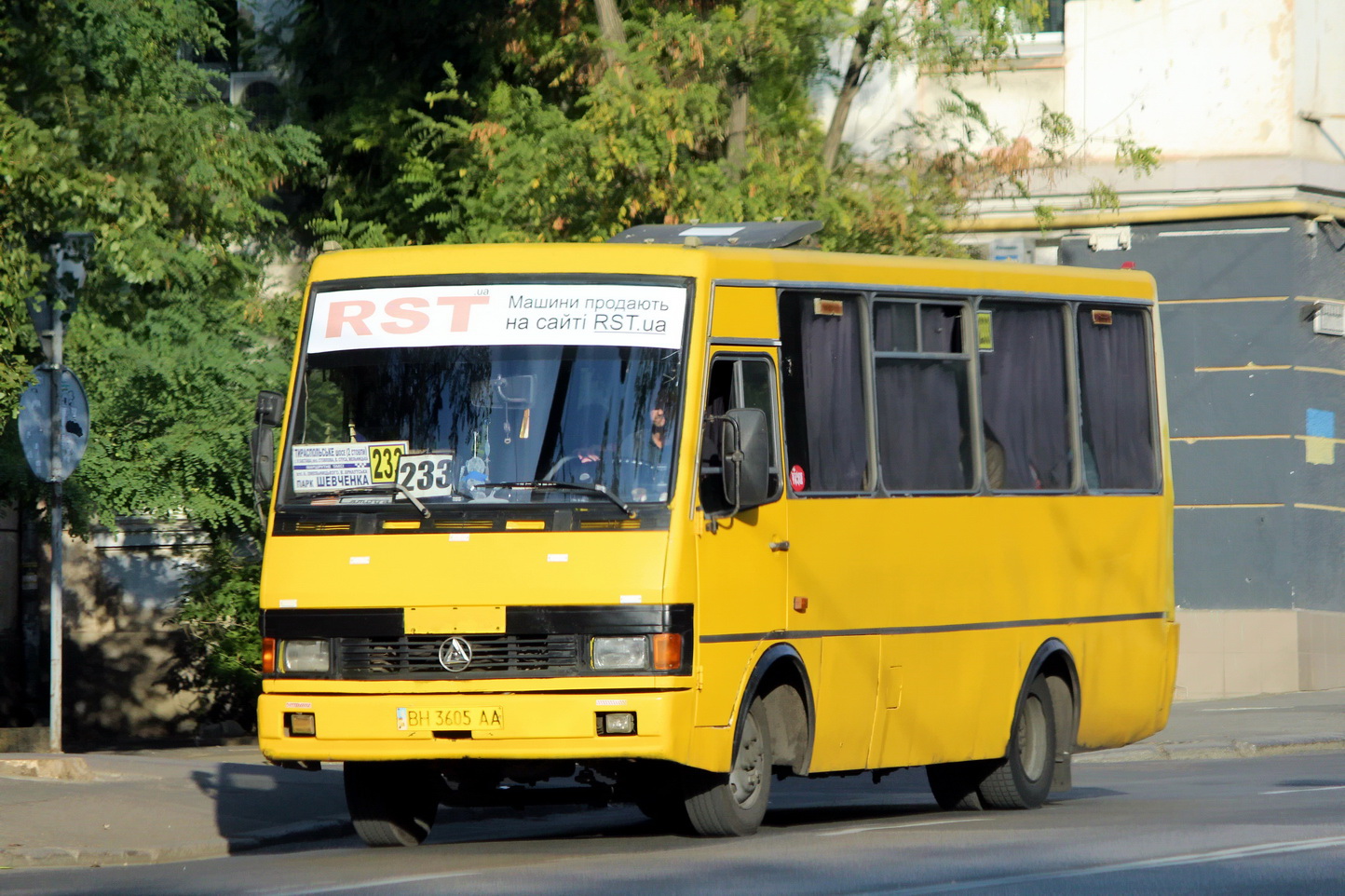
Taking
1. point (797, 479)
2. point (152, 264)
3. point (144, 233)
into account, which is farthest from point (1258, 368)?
point (797, 479)

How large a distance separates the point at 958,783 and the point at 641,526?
12.9 feet

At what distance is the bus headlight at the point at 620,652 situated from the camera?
973 centimetres

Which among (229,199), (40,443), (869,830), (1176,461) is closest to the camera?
(869,830)

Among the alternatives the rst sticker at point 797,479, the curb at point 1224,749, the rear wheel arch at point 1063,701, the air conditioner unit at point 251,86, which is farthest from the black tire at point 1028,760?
the air conditioner unit at point 251,86

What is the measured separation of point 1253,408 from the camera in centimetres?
2362

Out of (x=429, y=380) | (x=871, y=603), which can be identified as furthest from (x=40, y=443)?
(x=871, y=603)

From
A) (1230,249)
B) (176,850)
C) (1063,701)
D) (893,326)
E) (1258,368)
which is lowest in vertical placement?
(176,850)

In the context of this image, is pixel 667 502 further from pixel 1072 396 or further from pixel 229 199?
pixel 229 199

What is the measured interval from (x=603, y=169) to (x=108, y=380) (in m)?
4.19

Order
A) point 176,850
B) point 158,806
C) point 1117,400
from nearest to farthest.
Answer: point 176,850 < point 158,806 < point 1117,400

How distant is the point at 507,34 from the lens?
2109 cm

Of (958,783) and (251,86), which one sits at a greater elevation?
(251,86)

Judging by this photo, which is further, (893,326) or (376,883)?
(893,326)

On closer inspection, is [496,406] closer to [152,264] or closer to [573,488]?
[573,488]
